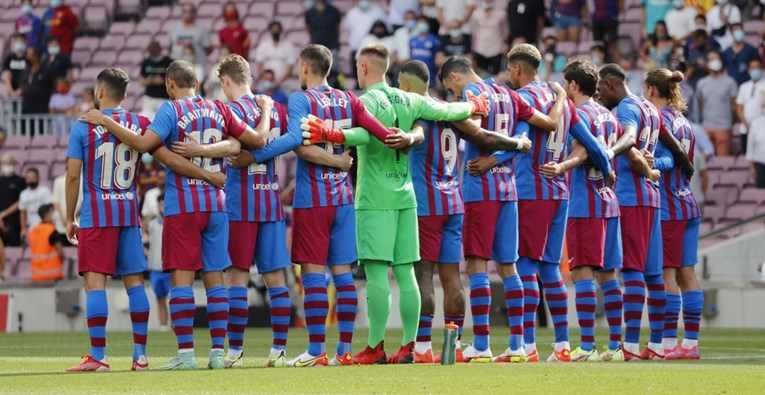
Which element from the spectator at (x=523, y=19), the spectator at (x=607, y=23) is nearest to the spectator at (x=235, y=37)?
the spectator at (x=523, y=19)

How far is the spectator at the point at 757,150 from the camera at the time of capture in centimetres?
2305

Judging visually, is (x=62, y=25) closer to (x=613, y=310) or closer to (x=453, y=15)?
(x=453, y=15)

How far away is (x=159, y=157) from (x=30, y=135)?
697 inches

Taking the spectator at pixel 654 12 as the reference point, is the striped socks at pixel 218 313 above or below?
below

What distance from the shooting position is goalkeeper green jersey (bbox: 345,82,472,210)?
12.7m

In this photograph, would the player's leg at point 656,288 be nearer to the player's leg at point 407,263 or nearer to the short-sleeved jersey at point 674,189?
the short-sleeved jersey at point 674,189

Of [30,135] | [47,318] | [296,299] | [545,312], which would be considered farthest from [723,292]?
[30,135]

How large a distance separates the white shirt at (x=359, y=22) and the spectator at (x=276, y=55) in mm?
1010

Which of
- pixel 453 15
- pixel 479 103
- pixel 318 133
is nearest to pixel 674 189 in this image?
pixel 479 103

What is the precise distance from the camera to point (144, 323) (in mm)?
12477

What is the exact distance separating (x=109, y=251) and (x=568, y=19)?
1536 cm

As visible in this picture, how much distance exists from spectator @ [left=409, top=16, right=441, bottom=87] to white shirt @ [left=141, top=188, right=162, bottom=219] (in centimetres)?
524

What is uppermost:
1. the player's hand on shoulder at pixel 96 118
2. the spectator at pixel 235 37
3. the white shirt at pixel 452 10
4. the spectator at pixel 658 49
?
the white shirt at pixel 452 10

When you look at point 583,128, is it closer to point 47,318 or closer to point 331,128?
point 331,128
